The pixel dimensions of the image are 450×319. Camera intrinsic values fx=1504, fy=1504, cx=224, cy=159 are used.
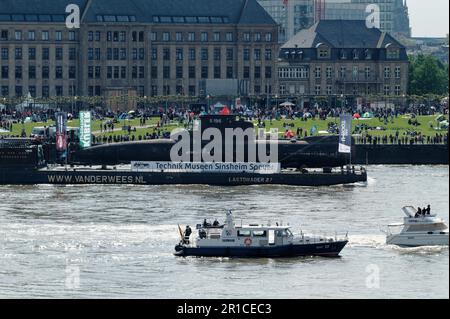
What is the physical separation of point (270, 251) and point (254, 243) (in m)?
0.96

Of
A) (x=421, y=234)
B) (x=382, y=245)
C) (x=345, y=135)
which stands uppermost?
(x=345, y=135)

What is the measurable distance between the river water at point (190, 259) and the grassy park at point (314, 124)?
4034 cm

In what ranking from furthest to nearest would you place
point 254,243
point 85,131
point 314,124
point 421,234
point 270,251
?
point 314,124 → point 85,131 → point 421,234 → point 254,243 → point 270,251

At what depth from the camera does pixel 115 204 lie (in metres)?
102

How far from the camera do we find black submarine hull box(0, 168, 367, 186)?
389ft

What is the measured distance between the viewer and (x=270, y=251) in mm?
75375

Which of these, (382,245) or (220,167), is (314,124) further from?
(382,245)

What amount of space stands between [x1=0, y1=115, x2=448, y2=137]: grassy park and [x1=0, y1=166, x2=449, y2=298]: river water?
4034cm

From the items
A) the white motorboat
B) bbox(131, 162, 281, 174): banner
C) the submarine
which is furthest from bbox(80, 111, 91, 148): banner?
the white motorboat

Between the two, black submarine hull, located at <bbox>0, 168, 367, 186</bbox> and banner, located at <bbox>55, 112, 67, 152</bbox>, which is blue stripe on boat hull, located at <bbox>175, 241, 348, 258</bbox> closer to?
black submarine hull, located at <bbox>0, 168, 367, 186</bbox>

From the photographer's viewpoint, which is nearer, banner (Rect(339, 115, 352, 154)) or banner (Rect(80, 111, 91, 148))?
banner (Rect(339, 115, 352, 154))

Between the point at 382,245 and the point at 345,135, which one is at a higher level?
the point at 345,135

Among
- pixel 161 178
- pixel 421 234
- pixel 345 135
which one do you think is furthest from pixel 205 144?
pixel 421 234

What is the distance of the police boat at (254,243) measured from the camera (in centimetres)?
7519
